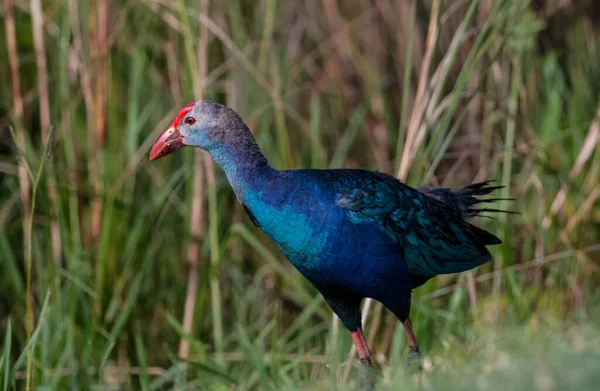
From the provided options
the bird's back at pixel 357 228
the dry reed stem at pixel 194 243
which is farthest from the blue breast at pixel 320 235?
the dry reed stem at pixel 194 243

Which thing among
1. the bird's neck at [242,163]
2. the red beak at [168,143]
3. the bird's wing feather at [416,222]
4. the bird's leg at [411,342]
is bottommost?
the bird's leg at [411,342]

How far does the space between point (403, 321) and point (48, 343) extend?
1308 mm

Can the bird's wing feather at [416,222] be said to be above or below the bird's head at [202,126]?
below

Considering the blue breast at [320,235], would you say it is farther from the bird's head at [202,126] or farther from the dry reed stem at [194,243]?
the dry reed stem at [194,243]

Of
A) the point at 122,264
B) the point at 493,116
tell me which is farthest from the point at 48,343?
the point at 493,116

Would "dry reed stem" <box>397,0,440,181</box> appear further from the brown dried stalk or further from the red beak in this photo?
the brown dried stalk

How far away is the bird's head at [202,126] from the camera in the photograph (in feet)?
8.21

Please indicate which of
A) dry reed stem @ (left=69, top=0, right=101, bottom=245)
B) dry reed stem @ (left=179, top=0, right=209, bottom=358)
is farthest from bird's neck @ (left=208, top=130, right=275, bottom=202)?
dry reed stem @ (left=69, top=0, right=101, bottom=245)

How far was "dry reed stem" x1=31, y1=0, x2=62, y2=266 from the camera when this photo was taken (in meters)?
3.36

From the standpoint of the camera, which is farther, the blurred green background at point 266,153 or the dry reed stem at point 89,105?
the dry reed stem at point 89,105

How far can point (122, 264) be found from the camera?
3525mm

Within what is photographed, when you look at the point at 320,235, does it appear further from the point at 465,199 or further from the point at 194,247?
the point at 194,247

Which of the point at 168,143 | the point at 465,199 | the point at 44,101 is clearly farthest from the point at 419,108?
the point at 44,101

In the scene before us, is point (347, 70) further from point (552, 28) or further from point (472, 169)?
point (552, 28)
